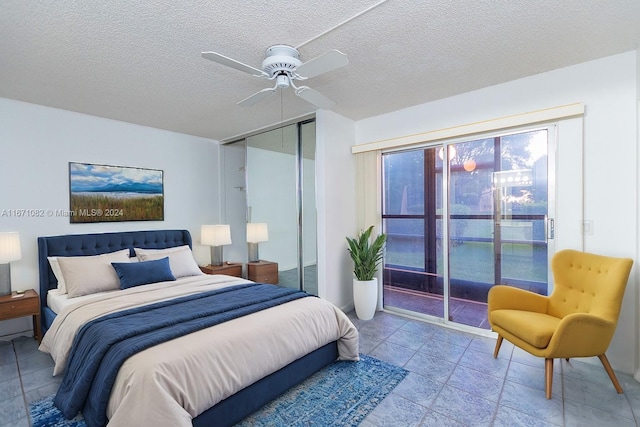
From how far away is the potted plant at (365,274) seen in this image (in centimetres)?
386

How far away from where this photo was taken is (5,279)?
10.3 feet

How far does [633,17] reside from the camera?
2.07 m

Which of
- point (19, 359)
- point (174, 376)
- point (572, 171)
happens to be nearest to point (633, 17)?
point (572, 171)

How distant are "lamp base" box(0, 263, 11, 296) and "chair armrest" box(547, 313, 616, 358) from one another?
488cm

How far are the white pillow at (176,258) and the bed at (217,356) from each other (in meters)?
0.43

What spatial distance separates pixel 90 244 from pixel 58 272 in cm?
48

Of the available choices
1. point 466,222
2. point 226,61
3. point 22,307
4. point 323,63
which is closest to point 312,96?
point 323,63

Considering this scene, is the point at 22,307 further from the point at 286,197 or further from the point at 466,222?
the point at 466,222

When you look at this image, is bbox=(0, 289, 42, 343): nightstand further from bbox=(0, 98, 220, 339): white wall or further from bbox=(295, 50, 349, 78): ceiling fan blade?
bbox=(295, 50, 349, 78): ceiling fan blade

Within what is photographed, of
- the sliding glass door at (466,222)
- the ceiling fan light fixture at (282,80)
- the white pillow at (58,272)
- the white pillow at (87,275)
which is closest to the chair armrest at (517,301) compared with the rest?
the sliding glass door at (466,222)

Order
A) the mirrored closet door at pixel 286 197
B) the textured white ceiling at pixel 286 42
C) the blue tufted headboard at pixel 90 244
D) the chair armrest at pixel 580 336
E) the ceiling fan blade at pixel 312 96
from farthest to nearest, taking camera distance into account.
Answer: the mirrored closet door at pixel 286 197, the blue tufted headboard at pixel 90 244, the ceiling fan blade at pixel 312 96, the chair armrest at pixel 580 336, the textured white ceiling at pixel 286 42

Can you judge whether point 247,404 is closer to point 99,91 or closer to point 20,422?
point 20,422

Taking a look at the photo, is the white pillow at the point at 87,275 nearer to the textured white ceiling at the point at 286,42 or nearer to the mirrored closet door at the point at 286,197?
the textured white ceiling at the point at 286,42

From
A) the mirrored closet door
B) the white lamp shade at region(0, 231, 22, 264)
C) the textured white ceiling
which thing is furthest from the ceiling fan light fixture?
the white lamp shade at region(0, 231, 22, 264)
